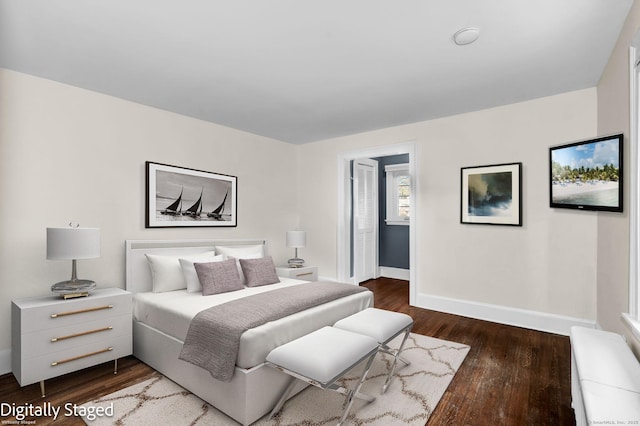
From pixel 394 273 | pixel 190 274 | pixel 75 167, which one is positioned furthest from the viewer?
pixel 394 273

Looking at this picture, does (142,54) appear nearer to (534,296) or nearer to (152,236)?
(152,236)

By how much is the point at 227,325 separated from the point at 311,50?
218cm

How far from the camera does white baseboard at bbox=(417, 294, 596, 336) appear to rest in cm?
344

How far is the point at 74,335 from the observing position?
2559mm

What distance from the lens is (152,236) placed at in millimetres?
3711

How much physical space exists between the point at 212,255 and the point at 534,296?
3787 millimetres

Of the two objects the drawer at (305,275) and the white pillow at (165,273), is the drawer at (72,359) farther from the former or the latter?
the drawer at (305,275)

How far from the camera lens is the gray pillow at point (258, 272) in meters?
3.55

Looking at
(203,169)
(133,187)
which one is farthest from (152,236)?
(203,169)

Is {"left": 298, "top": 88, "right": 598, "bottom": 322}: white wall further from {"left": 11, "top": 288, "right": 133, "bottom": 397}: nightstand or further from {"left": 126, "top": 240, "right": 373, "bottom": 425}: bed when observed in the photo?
{"left": 11, "top": 288, "right": 133, "bottom": 397}: nightstand

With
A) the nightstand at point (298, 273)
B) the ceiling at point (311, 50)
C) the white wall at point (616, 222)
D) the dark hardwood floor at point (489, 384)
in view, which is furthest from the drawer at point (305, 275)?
the white wall at point (616, 222)

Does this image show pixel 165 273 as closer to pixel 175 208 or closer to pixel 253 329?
pixel 175 208

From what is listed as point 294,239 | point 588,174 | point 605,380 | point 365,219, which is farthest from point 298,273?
point 605,380

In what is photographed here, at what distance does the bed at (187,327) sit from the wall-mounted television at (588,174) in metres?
2.19
